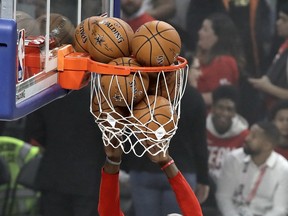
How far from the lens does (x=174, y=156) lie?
7.68 meters

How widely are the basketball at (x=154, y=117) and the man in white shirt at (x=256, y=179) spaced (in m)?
2.72

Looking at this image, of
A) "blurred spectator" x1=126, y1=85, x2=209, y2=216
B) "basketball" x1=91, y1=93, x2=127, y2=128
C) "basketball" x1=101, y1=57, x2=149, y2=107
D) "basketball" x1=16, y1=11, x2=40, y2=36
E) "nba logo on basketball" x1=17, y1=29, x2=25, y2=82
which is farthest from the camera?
"blurred spectator" x1=126, y1=85, x2=209, y2=216

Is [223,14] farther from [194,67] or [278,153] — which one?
[278,153]

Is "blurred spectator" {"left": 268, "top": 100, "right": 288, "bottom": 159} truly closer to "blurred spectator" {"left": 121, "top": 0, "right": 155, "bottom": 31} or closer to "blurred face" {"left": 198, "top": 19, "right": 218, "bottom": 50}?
"blurred face" {"left": 198, "top": 19, "right": 218, "bottom": 50}

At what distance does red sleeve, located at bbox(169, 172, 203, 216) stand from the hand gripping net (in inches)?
8.5

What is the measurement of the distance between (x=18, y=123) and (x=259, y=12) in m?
2.01

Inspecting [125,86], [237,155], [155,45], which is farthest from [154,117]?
[237,155]

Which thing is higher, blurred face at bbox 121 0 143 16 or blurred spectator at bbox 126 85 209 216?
blurred face at bbox 121 0 143 16

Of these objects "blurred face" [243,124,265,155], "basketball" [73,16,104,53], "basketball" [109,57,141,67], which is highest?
"basketball" [73,16,104,53]

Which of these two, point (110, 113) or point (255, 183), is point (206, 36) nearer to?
point (255, 183)

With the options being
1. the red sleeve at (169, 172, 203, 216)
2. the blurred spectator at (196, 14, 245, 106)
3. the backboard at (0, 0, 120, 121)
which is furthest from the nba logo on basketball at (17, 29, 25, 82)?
the blurred spectator at (196, 14, 245, 106)

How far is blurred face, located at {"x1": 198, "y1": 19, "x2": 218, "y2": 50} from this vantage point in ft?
25.5

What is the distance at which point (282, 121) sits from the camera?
7.71m

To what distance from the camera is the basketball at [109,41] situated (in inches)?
201
